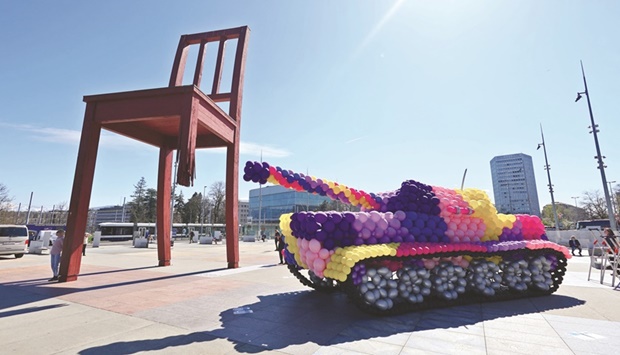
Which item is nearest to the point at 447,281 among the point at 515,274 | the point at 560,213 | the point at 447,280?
the point at 447,280

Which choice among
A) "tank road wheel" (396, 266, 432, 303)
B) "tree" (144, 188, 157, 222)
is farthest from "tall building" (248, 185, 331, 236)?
"tank road wheel" (396, 266, 432, 303)

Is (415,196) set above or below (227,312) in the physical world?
above

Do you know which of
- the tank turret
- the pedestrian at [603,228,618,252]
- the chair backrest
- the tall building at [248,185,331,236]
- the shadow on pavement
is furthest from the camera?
the tall building at [248,185,331,236]

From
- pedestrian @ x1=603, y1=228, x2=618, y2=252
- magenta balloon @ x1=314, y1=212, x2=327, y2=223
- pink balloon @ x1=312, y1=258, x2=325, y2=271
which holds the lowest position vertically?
pink balloon @ x1=312, y1=258, x2=325, y2=271

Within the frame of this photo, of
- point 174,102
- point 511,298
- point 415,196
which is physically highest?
point 174,102

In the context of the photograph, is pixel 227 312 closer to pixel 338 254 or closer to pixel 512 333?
pixel 338 254

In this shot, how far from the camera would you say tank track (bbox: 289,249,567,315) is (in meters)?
5.24

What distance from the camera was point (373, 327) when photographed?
468 cm

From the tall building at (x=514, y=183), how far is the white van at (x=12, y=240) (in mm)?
69939

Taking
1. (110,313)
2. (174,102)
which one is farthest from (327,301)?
(174,102)

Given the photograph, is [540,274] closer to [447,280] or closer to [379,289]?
[447,280]

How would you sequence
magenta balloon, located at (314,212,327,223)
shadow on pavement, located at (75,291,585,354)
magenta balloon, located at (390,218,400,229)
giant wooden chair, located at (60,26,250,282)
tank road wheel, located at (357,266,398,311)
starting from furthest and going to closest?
giant wooden chair, located at (60,26,250,282), magenta balloon, located at (390,218,400,229), magenta balloon, located at (314,212,327,223), tank road wheel, located at (357,266,398,311), shadow on pavement, located at (75,291,585,354)

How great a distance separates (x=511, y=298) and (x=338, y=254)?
4.57 m

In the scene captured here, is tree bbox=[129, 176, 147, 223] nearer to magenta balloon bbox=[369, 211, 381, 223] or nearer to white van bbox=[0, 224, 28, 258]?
white van bbox=[0, 224, 28, 258]
